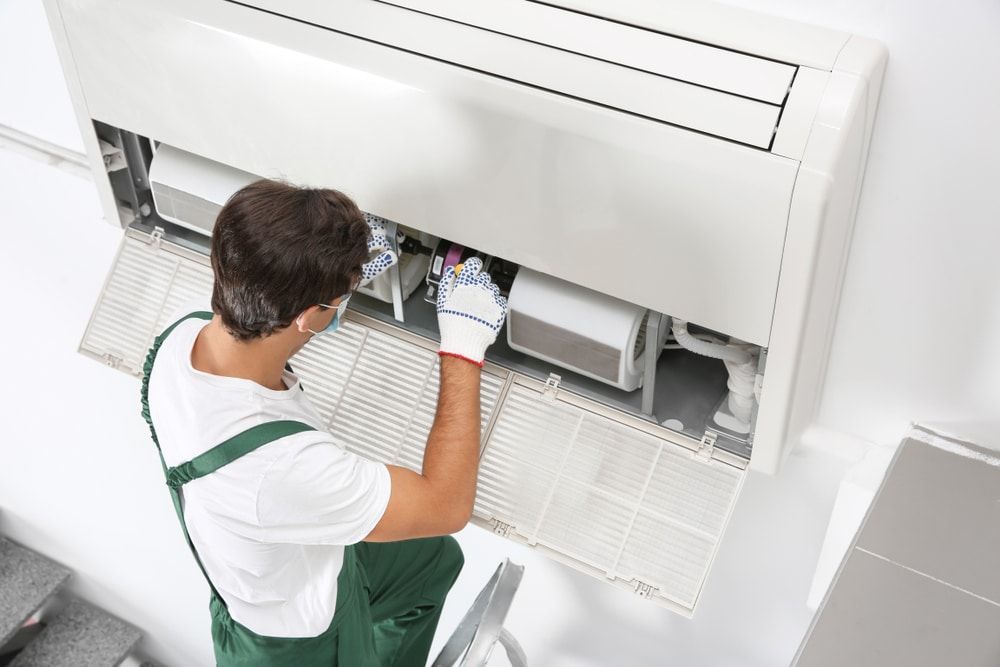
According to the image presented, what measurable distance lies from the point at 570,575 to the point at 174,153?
96 centimetres

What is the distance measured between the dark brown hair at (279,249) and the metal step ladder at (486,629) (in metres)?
0.58

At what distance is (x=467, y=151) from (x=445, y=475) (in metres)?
0.41

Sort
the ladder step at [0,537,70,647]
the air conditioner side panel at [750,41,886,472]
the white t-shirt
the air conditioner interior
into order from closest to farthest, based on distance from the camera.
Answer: the air conditioner side panel at [750,41,886,472] < the white t-shirt < the air conditioner interior < the ladder step at [0,537,70,647]

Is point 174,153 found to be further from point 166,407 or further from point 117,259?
point 166,407

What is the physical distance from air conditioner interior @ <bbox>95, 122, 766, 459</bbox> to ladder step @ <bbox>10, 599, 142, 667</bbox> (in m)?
1.41

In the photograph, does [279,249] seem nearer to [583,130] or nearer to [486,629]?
[583,130]

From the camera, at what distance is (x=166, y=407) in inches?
44.6

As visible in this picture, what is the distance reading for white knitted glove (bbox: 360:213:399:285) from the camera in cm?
120

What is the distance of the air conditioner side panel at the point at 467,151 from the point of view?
0.90m

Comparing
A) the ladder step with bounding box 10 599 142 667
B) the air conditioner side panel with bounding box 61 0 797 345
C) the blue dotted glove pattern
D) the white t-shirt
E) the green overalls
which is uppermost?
the air conditioner side panel with bounding box 61 0 797 345

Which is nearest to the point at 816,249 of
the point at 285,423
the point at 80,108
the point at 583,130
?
the point at 583,130

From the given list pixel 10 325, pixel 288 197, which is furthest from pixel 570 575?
pixel 10 325

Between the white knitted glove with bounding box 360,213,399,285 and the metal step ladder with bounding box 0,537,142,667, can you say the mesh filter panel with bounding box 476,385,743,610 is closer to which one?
the white knitted glove with bounding box 360,213,399,285

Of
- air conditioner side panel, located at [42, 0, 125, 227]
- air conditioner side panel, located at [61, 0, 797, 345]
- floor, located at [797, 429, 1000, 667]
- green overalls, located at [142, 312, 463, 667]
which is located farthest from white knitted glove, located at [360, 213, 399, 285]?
floor, located at [797, 429, 1000, 667]
